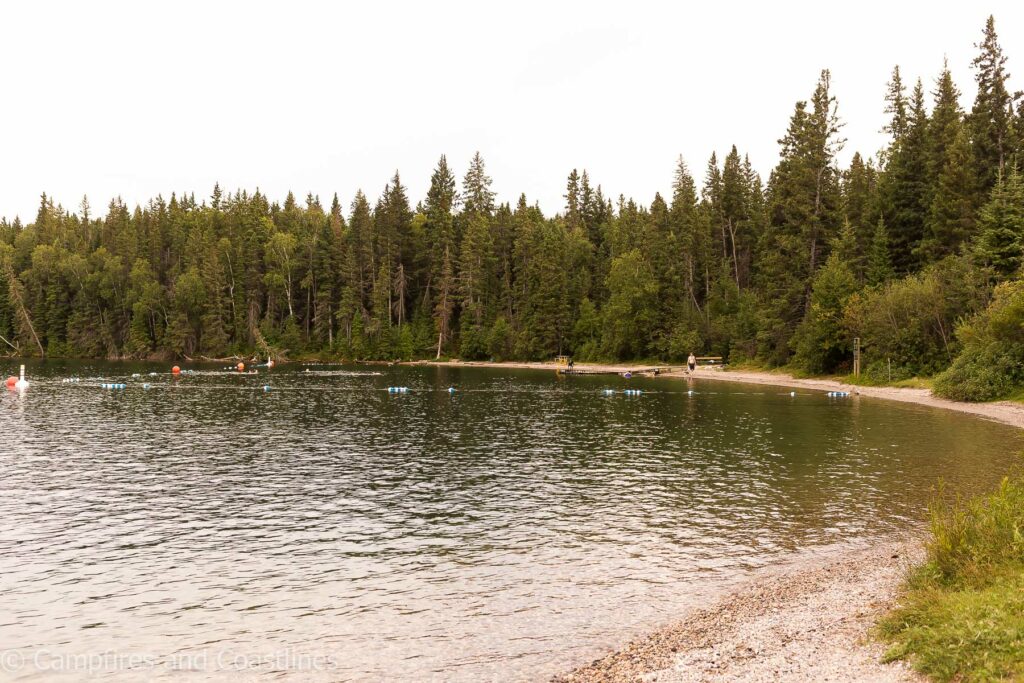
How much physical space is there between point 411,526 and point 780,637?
39.2ft

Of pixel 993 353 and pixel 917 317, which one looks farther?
pixel 917 317

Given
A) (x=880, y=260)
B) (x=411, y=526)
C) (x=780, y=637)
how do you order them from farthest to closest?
(x=880, y=260) → (x=411, y=526) → (x=780, y=637)

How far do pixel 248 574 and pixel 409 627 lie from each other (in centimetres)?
554

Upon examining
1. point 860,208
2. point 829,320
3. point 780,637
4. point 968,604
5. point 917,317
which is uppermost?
point 860,208

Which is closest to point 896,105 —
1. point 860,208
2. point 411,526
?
point 860,208

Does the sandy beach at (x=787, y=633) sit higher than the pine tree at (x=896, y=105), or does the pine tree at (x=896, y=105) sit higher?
the pine tree at (x=896, y=105)

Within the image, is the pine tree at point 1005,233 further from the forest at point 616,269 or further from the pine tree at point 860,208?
the pine tree at point 860,208

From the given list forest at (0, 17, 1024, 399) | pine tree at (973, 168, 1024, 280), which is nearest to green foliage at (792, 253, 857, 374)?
forest at (0, 17, 1024, 399)

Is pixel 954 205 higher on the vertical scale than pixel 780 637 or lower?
higher

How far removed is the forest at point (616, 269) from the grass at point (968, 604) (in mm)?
39825

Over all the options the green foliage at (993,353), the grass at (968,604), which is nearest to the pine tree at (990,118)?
the green foliage at (993,353)

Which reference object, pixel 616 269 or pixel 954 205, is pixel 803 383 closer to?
pixel 954 205

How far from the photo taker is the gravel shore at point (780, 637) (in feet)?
35.0

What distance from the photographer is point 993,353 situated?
5000 centimetres
